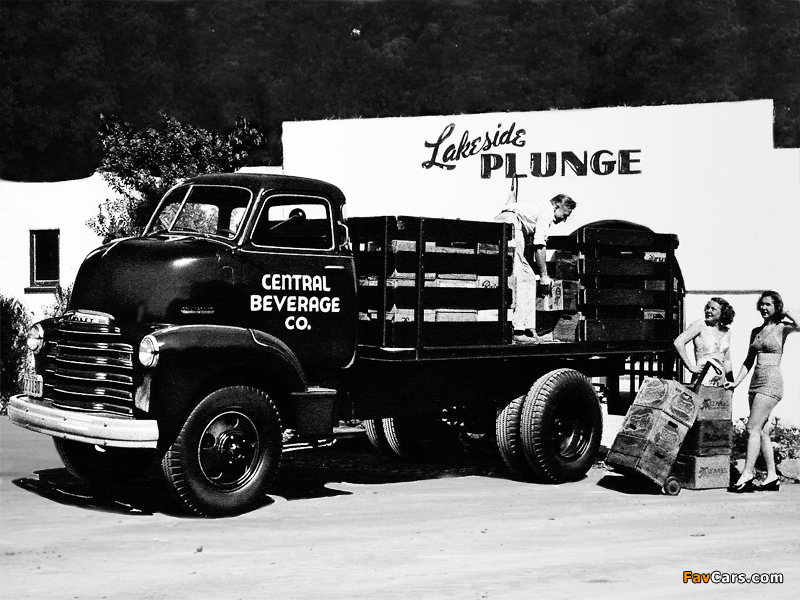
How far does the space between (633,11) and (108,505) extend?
1400 inches

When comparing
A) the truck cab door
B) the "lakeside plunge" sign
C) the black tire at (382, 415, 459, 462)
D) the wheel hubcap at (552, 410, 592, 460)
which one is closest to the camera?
the truck cab door

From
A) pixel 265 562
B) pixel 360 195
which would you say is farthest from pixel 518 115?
pixel 265 562

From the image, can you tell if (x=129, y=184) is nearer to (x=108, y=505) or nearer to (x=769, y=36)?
(x=108, y=505)

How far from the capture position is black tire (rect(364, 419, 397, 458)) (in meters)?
12.0

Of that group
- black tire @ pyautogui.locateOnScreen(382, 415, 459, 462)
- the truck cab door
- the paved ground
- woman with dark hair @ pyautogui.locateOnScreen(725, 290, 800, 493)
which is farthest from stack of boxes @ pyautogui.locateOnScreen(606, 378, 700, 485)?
the truck cab door

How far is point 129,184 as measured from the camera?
19.4m

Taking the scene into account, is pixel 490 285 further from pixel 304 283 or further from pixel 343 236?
pixel 304 283

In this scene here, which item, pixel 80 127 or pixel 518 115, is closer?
pixel 518 115

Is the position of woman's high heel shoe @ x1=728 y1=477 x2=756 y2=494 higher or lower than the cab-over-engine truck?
lower

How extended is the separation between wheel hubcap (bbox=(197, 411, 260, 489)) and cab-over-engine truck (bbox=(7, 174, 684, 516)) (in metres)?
0.01

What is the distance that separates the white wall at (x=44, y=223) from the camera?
20.9 m

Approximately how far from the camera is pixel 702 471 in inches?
410

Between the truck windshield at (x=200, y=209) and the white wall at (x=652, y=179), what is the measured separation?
8544 millimetres

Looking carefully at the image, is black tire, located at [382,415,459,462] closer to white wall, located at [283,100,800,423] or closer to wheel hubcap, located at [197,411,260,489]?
wheel hubcap, located at [197,411,260,489]
